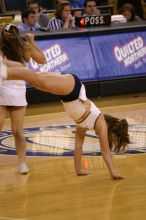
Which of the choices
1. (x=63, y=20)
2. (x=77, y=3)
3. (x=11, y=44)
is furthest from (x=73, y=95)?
(x=77, y=3)

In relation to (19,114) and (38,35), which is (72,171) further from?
(38,35)

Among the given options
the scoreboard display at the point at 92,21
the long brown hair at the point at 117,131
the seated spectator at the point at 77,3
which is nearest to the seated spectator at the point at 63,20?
the scoreboard display at the point at 92,21

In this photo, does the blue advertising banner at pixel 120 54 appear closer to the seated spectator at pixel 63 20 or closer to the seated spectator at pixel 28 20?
the seated spectator at pixel 63 20

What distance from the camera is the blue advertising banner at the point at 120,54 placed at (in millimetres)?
10125

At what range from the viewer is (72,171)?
6301 millimetres

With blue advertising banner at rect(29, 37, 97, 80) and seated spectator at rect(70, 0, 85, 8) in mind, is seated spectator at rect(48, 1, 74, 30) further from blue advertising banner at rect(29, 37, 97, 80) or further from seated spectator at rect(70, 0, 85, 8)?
seated spectator at rect(70, 0, 85, 8)

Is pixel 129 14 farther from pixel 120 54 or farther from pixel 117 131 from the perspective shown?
pixel 117 131

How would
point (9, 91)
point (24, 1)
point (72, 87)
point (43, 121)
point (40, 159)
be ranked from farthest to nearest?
point (24, 1) < point (43, 121) < point (40, 159) < point (9, 91) < point (72, 87)

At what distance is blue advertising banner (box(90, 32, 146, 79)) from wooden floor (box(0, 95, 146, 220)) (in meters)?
3.48

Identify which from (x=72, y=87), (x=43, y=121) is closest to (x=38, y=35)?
(x=43, y=121)

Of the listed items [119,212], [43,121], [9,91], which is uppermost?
[9,91]

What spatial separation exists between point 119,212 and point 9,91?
192cm

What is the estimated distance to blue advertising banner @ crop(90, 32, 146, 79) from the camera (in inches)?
399

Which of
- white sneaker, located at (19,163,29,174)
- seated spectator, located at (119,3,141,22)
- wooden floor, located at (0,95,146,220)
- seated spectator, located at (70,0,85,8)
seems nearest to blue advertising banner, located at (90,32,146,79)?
seated spectator, located at (119,3,141,22)
